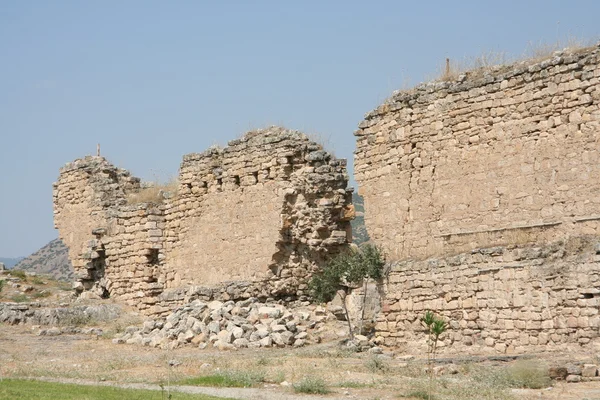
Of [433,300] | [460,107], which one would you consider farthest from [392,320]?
[460,107]

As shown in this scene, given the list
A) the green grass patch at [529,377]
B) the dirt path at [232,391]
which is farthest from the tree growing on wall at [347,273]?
the dirt path at [232,391]

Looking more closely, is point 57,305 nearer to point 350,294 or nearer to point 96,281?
point 96,281

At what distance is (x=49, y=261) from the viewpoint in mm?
74688

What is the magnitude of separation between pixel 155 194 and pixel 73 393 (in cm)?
1235

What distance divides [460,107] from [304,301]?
5.60 meters

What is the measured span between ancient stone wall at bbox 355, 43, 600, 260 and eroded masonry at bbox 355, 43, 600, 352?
2 centimetres

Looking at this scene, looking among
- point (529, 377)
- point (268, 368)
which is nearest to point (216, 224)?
point (268, 368)

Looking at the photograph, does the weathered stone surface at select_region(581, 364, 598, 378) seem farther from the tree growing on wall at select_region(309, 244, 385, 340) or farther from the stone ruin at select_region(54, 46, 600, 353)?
the tree growing on wall at select_region(309, 244, 385, 340)

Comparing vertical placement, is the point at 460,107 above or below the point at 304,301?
above

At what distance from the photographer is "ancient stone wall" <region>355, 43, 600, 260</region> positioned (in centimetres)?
1368

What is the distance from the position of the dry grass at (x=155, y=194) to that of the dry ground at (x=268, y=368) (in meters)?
4.72

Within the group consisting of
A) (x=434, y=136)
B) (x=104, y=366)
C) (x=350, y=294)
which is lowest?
(x=104, y=366)

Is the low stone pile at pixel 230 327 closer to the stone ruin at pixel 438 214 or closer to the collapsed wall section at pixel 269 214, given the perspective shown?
the stone ruin at pixel 438 214

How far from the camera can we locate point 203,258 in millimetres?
20906
